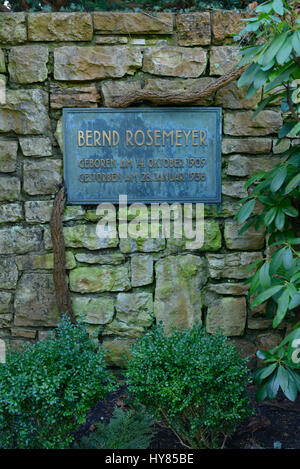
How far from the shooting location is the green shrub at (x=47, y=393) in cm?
173

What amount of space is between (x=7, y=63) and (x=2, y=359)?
1.61 meters

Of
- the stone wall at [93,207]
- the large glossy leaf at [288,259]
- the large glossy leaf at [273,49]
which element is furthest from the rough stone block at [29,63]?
the large glossy leaf at [288,259]

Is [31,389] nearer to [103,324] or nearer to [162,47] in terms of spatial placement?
[103,324]

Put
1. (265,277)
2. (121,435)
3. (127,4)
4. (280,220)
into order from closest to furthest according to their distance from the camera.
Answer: (121,435) → (265,277) → (280,220) → (127,4)

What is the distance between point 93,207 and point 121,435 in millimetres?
1243

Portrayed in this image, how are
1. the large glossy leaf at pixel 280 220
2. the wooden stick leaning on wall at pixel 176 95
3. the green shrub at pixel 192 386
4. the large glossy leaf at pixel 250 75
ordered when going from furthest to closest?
the wooden stick leaning on wall at pixel 176 95 → the large glossy leaf at pixel 280 220 → the large glossy leaf at pixel 250 75 → the green shrub at pixel 192 386

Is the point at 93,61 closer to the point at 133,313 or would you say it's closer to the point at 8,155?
the point at 8,155

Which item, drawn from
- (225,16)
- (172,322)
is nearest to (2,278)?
(172,322)

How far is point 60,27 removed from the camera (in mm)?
2480

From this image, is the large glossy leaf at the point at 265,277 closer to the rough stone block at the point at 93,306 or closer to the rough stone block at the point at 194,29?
the rough stone block at the point at 93,306

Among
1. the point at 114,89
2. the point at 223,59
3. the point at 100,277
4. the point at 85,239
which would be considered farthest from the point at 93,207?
the point at 223,59

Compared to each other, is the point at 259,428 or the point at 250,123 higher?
the point at 250,123

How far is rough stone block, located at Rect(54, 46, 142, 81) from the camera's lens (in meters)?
2.49

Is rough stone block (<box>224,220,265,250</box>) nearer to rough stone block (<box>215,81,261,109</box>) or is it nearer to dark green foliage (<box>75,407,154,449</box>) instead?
rough stone block (<box>215,81,261,109</box>)
